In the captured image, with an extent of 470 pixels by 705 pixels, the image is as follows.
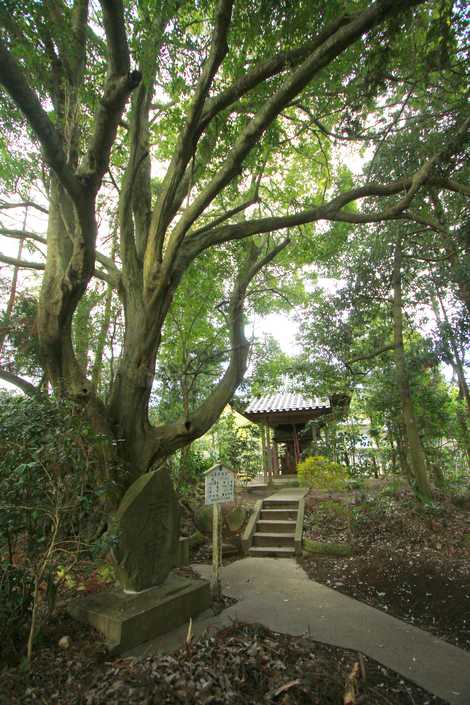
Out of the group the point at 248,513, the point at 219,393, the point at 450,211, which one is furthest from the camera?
the point at 248,513

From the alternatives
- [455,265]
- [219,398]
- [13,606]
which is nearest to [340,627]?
[13,606]

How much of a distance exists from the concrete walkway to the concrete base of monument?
0.34 feet

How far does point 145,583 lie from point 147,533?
477 mm

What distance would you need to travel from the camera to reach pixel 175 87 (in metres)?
5.09

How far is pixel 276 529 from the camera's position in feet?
23.9

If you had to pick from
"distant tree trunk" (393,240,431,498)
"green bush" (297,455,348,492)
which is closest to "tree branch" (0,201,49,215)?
"distant tree trunk" (393,240,431,498)

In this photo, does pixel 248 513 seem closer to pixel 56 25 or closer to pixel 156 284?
pixel 156 284

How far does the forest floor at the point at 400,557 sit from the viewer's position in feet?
13.2

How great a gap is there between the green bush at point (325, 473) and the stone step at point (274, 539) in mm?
2333

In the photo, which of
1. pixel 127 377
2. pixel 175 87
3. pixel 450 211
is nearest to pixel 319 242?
pixel 450 211

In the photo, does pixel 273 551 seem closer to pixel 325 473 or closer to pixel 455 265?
pixel 325 473

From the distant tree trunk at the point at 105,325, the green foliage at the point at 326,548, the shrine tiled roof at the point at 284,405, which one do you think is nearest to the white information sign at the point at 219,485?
the green foliage at the point at 326,548

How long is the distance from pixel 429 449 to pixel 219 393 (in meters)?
7.08

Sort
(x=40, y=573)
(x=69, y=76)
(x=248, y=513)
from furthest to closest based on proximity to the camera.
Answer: (x=248, y=513) < (x=69, y=76) < (x=40, y=573)
